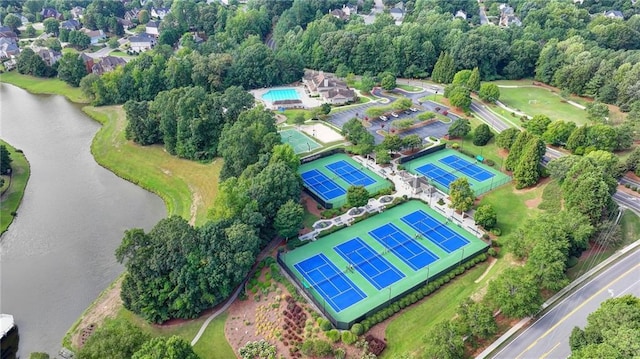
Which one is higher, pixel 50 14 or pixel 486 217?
pixel 50 14

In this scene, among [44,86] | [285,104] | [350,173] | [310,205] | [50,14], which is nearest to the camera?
[310,205]

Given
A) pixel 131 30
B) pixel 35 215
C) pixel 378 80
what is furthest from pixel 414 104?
pixel 131 30

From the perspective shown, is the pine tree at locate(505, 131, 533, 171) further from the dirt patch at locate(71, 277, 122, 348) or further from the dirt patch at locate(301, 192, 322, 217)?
the dirt patch at locate(71, 277, 122, 348)

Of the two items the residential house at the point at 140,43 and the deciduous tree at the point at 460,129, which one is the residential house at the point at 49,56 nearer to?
the residential house at the point at 140,43

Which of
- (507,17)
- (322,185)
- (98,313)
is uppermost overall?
(507,17)

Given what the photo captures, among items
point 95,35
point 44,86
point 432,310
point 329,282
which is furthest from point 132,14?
point 432,310

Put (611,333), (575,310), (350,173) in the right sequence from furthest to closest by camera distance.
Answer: (350,173)
(575,310)
(611,333)

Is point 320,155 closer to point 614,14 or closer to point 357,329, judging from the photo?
point 357,329

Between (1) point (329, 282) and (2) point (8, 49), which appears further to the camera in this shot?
(2) point (8, 49)

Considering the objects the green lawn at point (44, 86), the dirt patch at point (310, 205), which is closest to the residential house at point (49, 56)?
the green lawn at point (44, 86)
